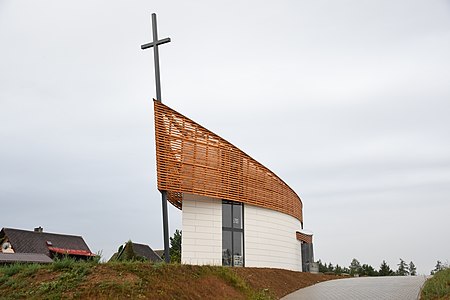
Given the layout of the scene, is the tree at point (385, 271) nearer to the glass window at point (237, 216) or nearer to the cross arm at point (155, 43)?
the glass window at point (237, 216)

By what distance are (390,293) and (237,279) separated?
5840 millimetres

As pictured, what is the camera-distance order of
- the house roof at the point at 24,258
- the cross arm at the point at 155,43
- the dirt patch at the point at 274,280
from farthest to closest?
the house roof at the point at 24,258, the cross arm at the point at 155,43, the dirt patch at the point at 274,280

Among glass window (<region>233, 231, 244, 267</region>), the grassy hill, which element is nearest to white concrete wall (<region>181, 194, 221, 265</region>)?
glass window (<region>233, 231, 244, 267</region>)

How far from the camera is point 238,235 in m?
20.9

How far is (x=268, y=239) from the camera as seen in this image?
22344 mm

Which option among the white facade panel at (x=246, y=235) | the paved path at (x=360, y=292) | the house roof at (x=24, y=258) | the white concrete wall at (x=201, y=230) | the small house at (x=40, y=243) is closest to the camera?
the paved path at (x=360, y=292)

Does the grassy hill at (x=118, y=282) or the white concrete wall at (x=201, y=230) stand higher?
the white concrete wall at (x=201, y=230)

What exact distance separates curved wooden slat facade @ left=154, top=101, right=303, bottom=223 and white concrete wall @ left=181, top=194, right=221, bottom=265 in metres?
0.61

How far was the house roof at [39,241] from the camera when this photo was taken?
37.6 m

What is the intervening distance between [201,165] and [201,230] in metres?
2.77

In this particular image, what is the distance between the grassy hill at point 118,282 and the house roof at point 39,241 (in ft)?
89.0

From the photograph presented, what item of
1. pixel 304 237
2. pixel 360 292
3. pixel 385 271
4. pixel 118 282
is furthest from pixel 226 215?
pixel 385 271

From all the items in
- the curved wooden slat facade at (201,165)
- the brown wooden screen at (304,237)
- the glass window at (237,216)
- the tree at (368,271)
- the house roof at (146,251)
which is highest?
the curved wooden slat facade at (201,165)

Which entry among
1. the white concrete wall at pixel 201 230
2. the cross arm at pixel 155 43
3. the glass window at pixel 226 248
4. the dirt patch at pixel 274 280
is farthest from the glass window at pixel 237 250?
the cross arm at pixel 155 43
